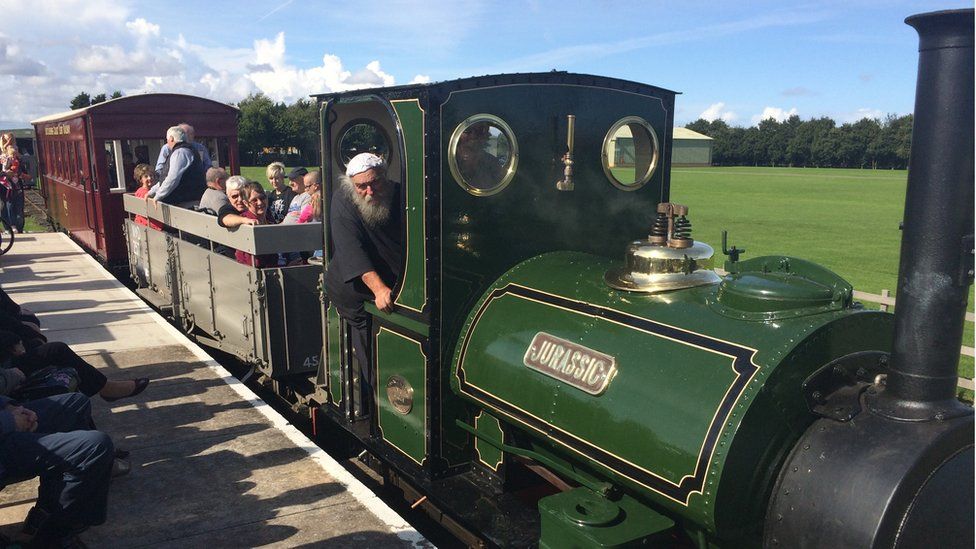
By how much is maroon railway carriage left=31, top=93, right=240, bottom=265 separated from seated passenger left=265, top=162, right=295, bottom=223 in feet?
11.8

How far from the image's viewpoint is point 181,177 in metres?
8.21

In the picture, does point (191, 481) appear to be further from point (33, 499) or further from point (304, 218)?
point (304, 218)

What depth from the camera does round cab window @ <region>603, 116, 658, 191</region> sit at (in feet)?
13.4

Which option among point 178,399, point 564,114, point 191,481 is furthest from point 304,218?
point 564,114

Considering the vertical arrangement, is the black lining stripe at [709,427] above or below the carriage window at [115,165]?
below

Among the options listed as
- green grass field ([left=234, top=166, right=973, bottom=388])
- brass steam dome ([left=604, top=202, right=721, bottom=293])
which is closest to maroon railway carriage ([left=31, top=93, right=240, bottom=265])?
green grass field ([left=234, top=166, right=973, bottom=388])

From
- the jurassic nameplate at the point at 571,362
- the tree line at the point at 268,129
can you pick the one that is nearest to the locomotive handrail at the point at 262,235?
the jurassic nameplate at the point at 571,362

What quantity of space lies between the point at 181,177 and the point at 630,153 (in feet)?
19.5

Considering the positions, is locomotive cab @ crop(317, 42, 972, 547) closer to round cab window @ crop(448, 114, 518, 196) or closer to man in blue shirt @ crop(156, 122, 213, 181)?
round cab window @ crop(448, 114, 518, 196)

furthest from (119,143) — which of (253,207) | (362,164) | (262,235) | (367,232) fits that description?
(362,164)

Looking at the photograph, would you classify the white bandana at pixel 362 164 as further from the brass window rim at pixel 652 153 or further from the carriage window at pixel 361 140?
the brass window rim at pixel 652 153

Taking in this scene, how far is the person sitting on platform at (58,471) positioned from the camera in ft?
10.7

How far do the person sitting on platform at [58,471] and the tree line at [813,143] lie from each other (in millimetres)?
83182

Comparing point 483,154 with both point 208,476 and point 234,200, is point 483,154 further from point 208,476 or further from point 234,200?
point 234,200
